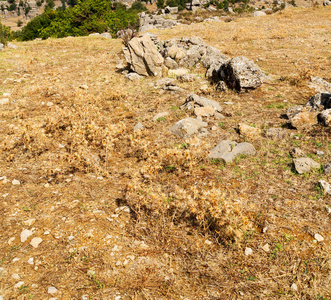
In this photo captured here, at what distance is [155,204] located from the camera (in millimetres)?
4457

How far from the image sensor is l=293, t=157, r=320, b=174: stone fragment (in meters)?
5.07

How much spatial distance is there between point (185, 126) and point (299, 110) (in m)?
3.15

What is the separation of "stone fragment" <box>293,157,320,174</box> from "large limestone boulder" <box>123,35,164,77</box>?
7.41 meters

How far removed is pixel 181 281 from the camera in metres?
3.33

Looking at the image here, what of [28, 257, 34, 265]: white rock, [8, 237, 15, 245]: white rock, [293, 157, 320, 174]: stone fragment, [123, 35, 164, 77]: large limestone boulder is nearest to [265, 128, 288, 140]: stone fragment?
[293, 157, 320, 174]: stone fragment

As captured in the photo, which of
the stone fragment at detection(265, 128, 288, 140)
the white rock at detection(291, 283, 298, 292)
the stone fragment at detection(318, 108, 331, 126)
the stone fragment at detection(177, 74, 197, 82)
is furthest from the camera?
the stone fragment at detection(177, 74, 197, 82)

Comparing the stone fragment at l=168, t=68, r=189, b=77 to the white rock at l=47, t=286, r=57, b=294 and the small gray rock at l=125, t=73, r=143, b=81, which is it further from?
the white rock at l=47, t=286, r=57, b=294

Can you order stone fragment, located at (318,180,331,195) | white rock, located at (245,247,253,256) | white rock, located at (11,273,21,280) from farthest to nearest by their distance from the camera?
stone fragment, located at (318,180,331,195)
white rock, located at (245,247,253,256)
white rock, located at (11,273,21,280)

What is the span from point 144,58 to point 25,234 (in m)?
8.93

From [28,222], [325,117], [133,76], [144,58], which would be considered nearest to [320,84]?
[325,117]

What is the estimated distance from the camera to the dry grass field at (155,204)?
10.8ft

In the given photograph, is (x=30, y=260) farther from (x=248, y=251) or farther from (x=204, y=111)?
(x=204, y=111)

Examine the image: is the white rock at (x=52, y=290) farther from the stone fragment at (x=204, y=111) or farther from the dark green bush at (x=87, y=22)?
the dark green bush at (x=87, y=22)

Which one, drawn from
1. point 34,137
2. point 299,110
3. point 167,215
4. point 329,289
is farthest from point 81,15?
point 329,289
